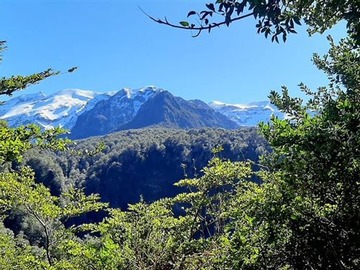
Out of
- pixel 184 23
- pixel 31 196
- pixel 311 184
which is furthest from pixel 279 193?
pixel 31 196

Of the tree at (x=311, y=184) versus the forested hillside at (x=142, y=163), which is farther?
the forested hillside at (x=142, y=163)

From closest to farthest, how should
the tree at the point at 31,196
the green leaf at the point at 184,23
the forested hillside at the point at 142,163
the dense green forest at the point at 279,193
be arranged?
1. the green leaf at the point at 184,23
2. the dense green forest at the point at 279,193
3. the tree at the point at 31,196
4. the forested hillside at the point at 142,163

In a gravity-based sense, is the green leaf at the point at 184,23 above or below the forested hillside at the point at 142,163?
above

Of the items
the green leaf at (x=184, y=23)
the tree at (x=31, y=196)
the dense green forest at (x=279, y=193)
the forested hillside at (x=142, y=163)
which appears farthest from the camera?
the forested hillside at (x=142, y=163)

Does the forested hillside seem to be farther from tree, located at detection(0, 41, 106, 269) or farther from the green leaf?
the green leaf

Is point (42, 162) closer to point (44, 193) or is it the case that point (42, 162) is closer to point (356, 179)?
point (44, 193)

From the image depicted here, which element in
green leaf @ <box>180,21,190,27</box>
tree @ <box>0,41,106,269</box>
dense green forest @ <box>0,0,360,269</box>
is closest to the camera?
green leaf @ <box>180,21,190,27</box>

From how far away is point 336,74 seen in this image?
5488mm

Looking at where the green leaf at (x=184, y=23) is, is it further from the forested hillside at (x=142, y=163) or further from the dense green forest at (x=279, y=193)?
the forested hillside at (x=142, y=163)

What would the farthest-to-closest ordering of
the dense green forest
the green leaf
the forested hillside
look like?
the forested hillside → the dense green forest → the green leaf

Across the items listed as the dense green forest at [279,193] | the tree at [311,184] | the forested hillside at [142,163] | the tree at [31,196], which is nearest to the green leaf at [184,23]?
the dense green forest at [279,193]

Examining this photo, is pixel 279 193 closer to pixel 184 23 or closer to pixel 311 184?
pixel 311 184

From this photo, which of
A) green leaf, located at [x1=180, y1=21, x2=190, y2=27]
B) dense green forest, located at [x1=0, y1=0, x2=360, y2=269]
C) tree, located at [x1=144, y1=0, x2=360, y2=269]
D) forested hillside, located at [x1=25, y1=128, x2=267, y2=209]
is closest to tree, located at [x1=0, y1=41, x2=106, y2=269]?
dense green forest, located at [x1=0, y1=0, x2=360, y2=269]

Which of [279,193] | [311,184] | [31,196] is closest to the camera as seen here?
[311,184]
